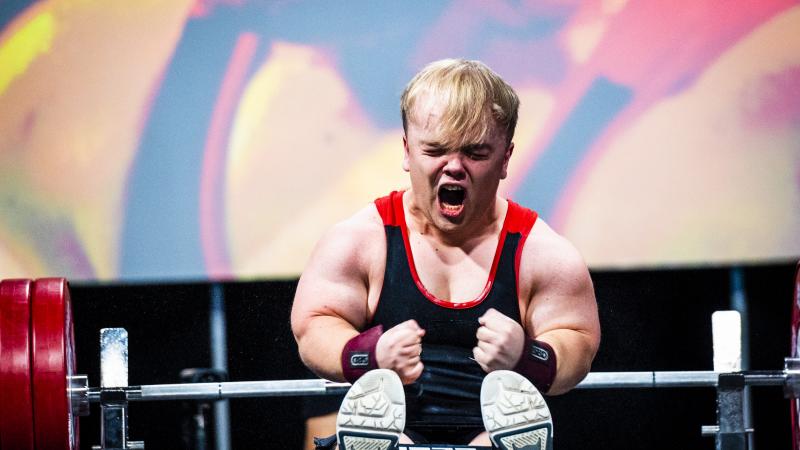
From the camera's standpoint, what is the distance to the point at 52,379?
2740 millimetres

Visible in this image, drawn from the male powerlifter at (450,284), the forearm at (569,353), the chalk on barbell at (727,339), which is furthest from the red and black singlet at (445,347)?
the chalk on barbell at (727,339)

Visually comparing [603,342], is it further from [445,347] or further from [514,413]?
[514,413]

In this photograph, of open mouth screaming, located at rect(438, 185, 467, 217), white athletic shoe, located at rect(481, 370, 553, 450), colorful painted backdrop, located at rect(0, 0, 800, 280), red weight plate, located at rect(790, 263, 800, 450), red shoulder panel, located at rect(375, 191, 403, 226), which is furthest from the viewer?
colorful painted backdrop, located at rect(0, 0, 800, 280)

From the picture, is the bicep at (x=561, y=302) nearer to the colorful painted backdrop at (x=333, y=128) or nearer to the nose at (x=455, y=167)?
the nose at (x=455, y=167)

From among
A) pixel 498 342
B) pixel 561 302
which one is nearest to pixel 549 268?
pixel 561 302

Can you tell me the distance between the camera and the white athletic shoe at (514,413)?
2107 mm

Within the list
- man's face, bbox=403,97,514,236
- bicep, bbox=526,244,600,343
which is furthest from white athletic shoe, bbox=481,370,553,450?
man's face, bbox=403,97,514,236

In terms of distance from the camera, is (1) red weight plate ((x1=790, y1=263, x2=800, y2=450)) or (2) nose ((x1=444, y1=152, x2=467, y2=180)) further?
(1) red weight plate ((x1=790, y1=263, x2=800, y2=450))

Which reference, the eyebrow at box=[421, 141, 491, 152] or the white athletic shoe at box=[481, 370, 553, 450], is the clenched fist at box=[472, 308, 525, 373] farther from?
the eyebrow at box=[421, 141, 491, 152]

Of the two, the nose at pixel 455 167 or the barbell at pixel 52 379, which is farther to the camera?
the barbell at pixel 52 379

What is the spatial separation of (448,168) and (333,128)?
129 cm

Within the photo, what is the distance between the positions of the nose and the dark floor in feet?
4.41

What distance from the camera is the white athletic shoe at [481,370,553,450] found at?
2107 mm

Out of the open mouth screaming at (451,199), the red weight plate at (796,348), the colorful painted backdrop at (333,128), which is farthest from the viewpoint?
the colorful painted backdrop at (333,128)
